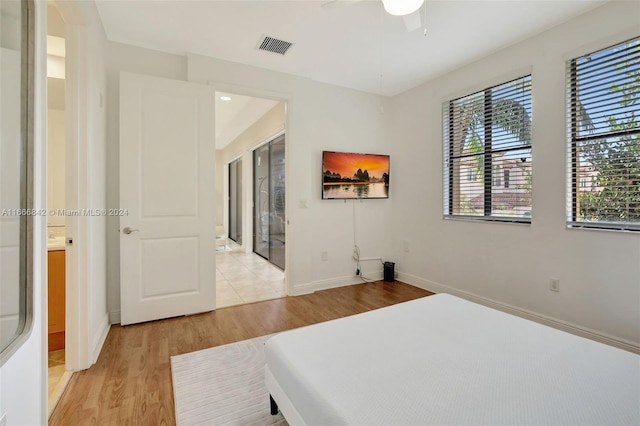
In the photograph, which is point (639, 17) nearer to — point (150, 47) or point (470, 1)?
point (470, 1)

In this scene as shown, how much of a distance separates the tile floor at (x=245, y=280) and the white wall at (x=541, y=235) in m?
2.02

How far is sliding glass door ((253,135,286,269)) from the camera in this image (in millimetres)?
5004

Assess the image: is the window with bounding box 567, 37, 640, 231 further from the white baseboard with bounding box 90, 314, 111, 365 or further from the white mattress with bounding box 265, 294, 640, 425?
the white baseboard with bounding box 90, 314, 111, 365

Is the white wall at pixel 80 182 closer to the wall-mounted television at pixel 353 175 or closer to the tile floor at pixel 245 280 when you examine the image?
the tile floor at pixel 245 280

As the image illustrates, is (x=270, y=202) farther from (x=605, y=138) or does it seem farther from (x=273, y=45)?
(x=605, y=138)

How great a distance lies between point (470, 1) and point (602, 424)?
8.81 ft

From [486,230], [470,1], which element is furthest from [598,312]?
[470,1]

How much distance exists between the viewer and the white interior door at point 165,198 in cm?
269

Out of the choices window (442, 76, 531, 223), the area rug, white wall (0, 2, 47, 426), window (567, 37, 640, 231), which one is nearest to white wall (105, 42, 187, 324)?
the area rug

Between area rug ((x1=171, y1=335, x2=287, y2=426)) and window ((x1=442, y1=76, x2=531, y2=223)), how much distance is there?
2.69 meters

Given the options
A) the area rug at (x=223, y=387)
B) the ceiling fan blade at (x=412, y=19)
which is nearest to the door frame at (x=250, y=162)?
the area rug at (x=223, y=387)

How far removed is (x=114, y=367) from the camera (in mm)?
2035

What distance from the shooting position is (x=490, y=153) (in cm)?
313

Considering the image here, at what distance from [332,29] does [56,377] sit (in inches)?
135
